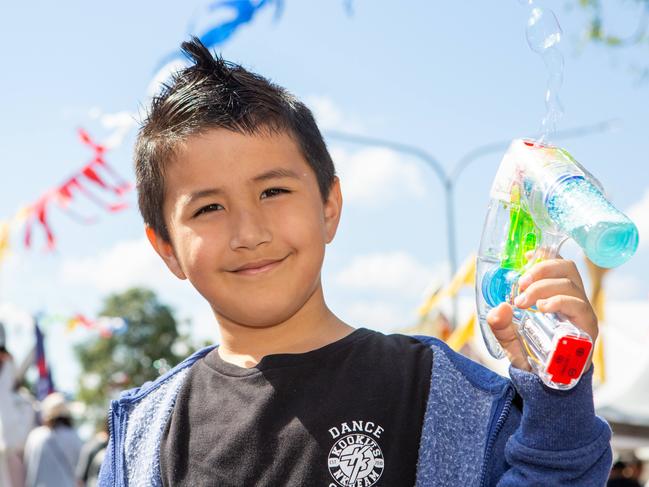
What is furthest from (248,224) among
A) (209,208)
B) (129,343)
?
(129,343)

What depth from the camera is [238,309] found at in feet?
6.70

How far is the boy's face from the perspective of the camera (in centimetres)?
197

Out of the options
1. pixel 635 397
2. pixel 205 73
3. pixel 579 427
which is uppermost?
pixel 205 73

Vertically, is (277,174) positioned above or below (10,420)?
above

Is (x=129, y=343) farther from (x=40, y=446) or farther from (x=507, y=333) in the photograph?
(x=507, y=333)

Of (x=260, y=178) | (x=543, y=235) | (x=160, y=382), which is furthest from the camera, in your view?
(x=160, y=382)

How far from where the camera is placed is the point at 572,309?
1584mm

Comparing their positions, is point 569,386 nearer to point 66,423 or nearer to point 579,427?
point 579,427

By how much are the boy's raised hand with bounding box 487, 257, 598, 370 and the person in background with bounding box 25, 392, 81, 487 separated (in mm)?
7358

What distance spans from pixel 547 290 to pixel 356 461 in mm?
516

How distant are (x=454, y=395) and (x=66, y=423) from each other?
25.1ft

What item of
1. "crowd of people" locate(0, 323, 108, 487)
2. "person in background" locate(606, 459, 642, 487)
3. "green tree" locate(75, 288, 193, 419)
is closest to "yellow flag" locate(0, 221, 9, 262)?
"crowd of people" locate(0, 323, 108, 487)

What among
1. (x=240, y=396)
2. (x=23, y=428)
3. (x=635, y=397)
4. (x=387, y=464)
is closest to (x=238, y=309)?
(x=240, y=396)

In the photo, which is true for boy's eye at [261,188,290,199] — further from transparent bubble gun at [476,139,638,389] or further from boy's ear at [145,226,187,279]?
transparent bubble gun at [476,139,638,389]
